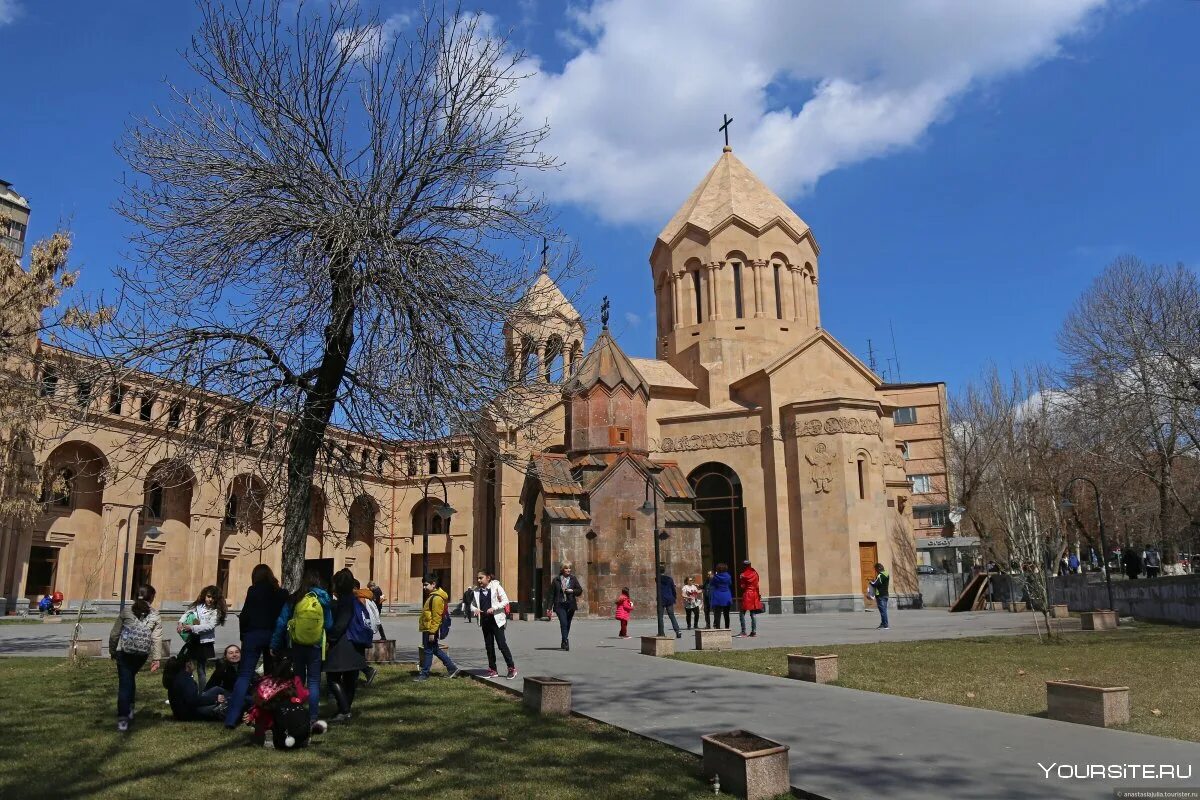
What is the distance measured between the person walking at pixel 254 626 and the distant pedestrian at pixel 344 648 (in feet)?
1.81

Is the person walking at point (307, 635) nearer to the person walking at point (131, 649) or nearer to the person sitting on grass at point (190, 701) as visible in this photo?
the person sitting on grass at point (190, 701)

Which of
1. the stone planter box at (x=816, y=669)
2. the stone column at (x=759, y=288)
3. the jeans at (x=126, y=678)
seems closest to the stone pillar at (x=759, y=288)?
the stone column at (x=759, y=288)

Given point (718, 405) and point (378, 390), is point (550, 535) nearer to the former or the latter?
point (718, 405)

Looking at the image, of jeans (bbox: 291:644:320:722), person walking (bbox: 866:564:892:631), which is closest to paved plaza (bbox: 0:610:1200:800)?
jeans (bbox: 291:644:320:722)

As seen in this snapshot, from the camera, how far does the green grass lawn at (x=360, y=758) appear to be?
216 inches

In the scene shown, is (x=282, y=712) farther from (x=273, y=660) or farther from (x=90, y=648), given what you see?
(x=90, y=648)

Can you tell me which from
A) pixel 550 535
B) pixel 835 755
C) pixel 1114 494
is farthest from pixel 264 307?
pixel 1114 494

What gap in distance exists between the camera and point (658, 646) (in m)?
13.5

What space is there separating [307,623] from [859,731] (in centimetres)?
517

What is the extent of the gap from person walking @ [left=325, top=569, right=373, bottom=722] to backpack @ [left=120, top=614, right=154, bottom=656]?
5.33 feet

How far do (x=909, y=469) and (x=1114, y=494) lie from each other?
23.9m

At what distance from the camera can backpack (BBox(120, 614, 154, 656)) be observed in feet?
25.0

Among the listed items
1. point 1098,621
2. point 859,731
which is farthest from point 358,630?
point 1098,621

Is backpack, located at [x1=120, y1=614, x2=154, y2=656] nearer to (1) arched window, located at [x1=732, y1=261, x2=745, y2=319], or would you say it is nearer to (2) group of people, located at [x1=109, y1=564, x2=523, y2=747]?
(2) group of people, located at [x1=109, y1=564, x2=523, y2=747]
